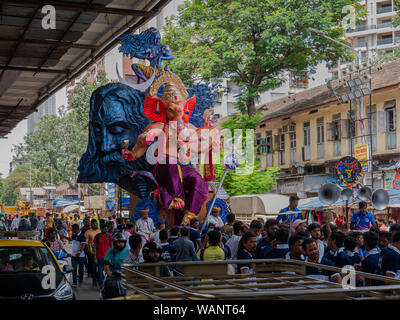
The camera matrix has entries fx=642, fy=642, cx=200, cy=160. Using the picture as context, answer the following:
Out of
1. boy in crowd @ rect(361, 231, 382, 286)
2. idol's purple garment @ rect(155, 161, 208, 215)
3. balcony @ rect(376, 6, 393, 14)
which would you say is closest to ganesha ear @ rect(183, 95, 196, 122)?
idol's purple garment @ rect(155, 161, 208, 215)

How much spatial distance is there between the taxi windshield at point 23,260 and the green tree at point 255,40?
22.8 m

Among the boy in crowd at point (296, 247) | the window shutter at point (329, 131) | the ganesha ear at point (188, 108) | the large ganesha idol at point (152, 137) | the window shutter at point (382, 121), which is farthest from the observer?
the window shutter at point (329, 131)

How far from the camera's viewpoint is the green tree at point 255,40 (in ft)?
102

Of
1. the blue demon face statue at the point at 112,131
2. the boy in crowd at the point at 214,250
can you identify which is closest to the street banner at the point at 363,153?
the blue demon face statue at the point at 112,131

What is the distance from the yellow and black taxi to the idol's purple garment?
985 cm

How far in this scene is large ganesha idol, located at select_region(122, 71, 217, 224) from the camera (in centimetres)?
1919

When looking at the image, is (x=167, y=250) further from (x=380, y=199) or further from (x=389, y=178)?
(x=389, y=178)

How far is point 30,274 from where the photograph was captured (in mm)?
8961

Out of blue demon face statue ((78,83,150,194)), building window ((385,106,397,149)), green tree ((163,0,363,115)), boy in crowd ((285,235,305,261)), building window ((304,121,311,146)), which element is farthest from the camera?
building window ((304,121,311,146))

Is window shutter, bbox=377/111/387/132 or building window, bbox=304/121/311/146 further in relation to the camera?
building window, bbox=304/121/311/146

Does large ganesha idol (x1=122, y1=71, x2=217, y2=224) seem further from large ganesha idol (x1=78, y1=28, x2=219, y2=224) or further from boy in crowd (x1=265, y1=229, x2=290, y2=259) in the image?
boy in crowd (x1=265, y1=229, x2=290, y2=259)

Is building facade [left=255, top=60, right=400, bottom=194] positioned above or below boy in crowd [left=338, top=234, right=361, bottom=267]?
above

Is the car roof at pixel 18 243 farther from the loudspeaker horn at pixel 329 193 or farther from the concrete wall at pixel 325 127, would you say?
the concrete wall at pixel 325 127
